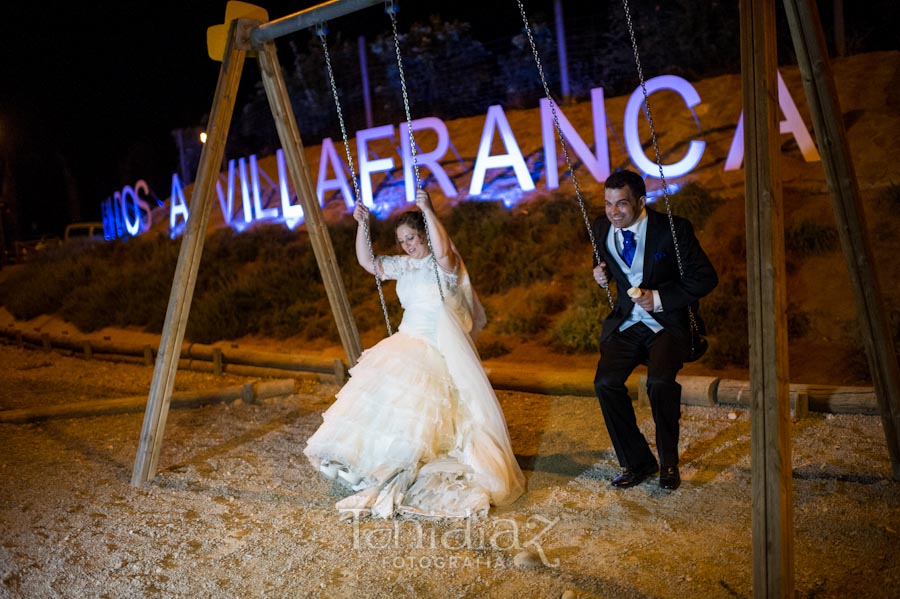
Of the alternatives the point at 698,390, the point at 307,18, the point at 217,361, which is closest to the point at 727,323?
the point at 698,390

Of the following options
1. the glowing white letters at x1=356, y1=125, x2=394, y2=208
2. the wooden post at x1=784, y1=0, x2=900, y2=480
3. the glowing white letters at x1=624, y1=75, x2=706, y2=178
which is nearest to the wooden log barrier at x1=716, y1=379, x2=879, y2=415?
the wooden post at x1=784, y1=0, x2=900, y2=480

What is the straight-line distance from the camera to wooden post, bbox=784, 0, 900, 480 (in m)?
3.60

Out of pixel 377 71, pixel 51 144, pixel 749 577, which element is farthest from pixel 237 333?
pixel 51 144

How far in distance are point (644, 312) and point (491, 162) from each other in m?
9.95

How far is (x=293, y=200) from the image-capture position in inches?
701

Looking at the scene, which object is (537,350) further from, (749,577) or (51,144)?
(51,144)

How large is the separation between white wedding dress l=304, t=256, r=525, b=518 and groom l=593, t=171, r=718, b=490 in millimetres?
668

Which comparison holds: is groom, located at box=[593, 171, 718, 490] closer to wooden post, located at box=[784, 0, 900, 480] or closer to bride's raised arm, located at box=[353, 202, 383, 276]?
wooden post, located at box=[784, 0, 900, 480]

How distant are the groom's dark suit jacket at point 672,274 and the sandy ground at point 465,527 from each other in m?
0.98

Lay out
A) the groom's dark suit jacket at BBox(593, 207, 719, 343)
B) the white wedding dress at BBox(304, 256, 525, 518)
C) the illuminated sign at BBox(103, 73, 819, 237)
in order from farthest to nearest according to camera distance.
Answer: the illuminated sign at BBox(103, 73, 819, 237), the white wedding dress at BBox(304, 256, 525, 518), the groom's dark suit jacket at BBox(593, 207, 719, 343)

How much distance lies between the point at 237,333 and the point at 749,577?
10.0 meters

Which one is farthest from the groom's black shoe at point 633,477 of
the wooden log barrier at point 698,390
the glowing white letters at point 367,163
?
the glowing white letters at point 367,163

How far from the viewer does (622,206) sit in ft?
13.0

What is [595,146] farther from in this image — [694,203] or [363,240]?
[363,240]
